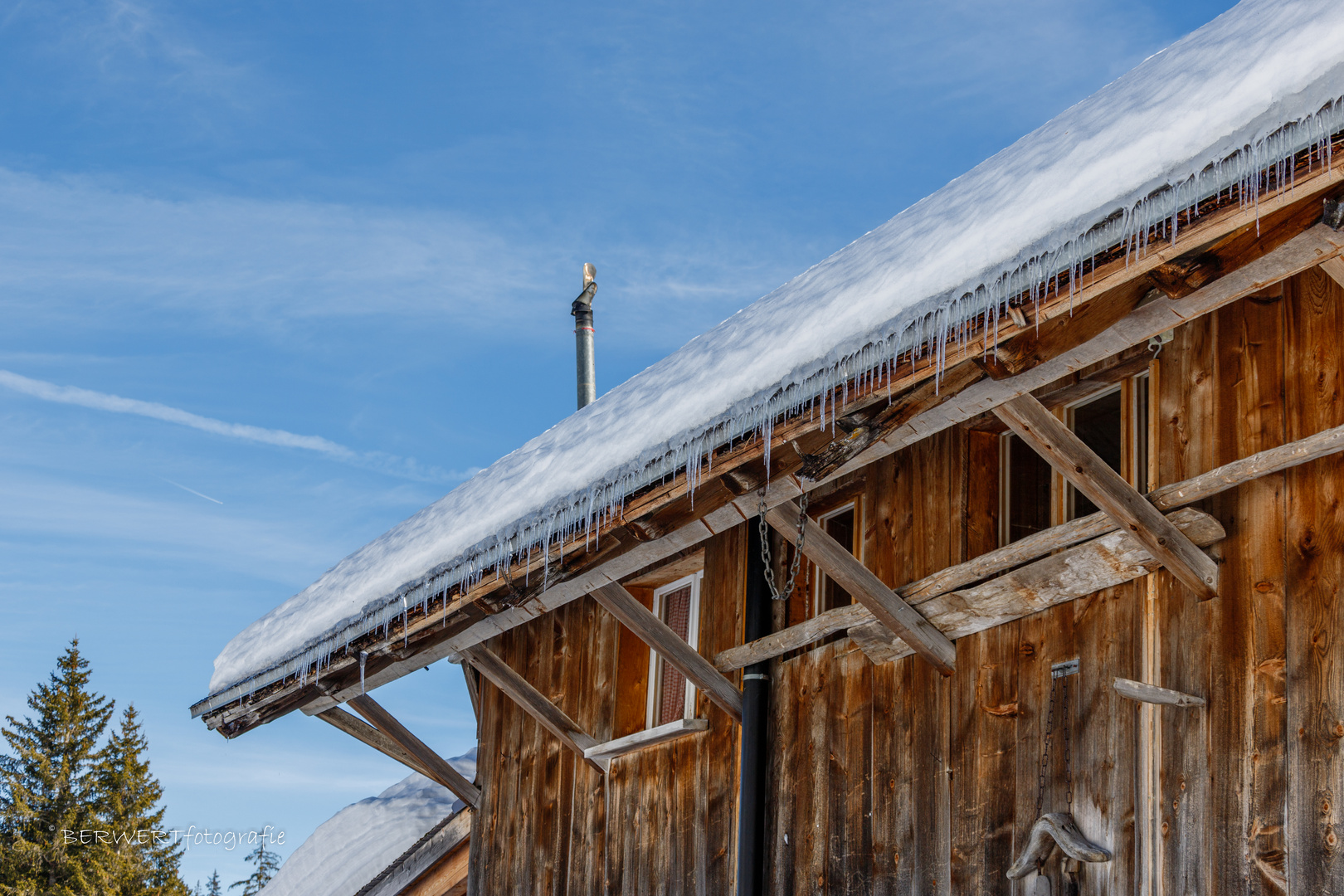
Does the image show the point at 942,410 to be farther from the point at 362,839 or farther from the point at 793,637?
the point at 362,839

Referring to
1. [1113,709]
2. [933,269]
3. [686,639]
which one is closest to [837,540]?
[686,639]

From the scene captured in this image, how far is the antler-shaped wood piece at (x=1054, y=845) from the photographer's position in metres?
4.76

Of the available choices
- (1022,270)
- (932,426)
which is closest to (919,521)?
(932,426)

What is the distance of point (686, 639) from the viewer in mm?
7598

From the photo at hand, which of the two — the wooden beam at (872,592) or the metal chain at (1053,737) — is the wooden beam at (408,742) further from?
the metal chain at (1053,737)

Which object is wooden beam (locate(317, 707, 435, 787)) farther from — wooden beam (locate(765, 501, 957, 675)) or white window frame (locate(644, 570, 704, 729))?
wooden beam (locate(765, 501, 957, 675))

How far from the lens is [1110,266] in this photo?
3.63 m

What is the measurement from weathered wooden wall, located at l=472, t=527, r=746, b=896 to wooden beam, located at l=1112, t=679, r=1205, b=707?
2500mm

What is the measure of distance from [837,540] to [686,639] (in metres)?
1.21

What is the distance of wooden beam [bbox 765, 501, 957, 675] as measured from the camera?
213 inches

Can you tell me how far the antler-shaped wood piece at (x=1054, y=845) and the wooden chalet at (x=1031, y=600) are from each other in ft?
0.04

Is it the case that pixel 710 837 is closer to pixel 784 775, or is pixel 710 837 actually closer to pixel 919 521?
pixel 784 775

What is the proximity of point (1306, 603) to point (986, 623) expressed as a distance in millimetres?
1332

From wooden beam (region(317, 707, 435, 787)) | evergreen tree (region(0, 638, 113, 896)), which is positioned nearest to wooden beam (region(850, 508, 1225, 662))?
wooden beam (region(317, 707, 435, 787))
